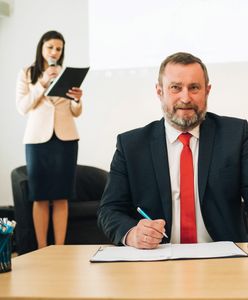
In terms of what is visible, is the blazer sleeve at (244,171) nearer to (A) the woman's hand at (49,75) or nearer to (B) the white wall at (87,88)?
(A) the woman's hand at (49,75)

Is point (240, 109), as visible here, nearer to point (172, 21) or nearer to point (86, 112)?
point (172, 21)

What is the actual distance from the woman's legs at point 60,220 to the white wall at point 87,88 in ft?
3.83

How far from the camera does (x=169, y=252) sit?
146cm

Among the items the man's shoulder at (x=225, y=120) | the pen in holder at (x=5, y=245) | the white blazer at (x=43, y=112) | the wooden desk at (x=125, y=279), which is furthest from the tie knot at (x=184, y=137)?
the white blazer at (x=43, y=112)

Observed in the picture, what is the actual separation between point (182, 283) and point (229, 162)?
822 millimetres

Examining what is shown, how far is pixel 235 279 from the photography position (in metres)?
1.14

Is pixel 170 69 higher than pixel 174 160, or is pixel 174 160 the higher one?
pixel 170 69

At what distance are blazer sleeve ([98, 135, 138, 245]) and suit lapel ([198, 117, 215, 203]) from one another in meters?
0.27

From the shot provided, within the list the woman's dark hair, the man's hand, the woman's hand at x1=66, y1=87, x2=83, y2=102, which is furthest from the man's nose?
the woman's dark hair

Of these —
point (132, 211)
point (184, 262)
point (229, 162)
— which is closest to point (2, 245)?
point (184, 262)

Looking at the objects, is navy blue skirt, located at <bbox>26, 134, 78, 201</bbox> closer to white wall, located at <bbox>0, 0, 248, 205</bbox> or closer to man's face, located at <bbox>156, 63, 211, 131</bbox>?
white wall, located at <bbox>0, 0, 248, 205</bbox>

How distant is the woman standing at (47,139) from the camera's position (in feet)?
12.2

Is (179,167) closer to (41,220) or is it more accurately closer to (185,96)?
(185,96)

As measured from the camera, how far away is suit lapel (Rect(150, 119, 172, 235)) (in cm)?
183
